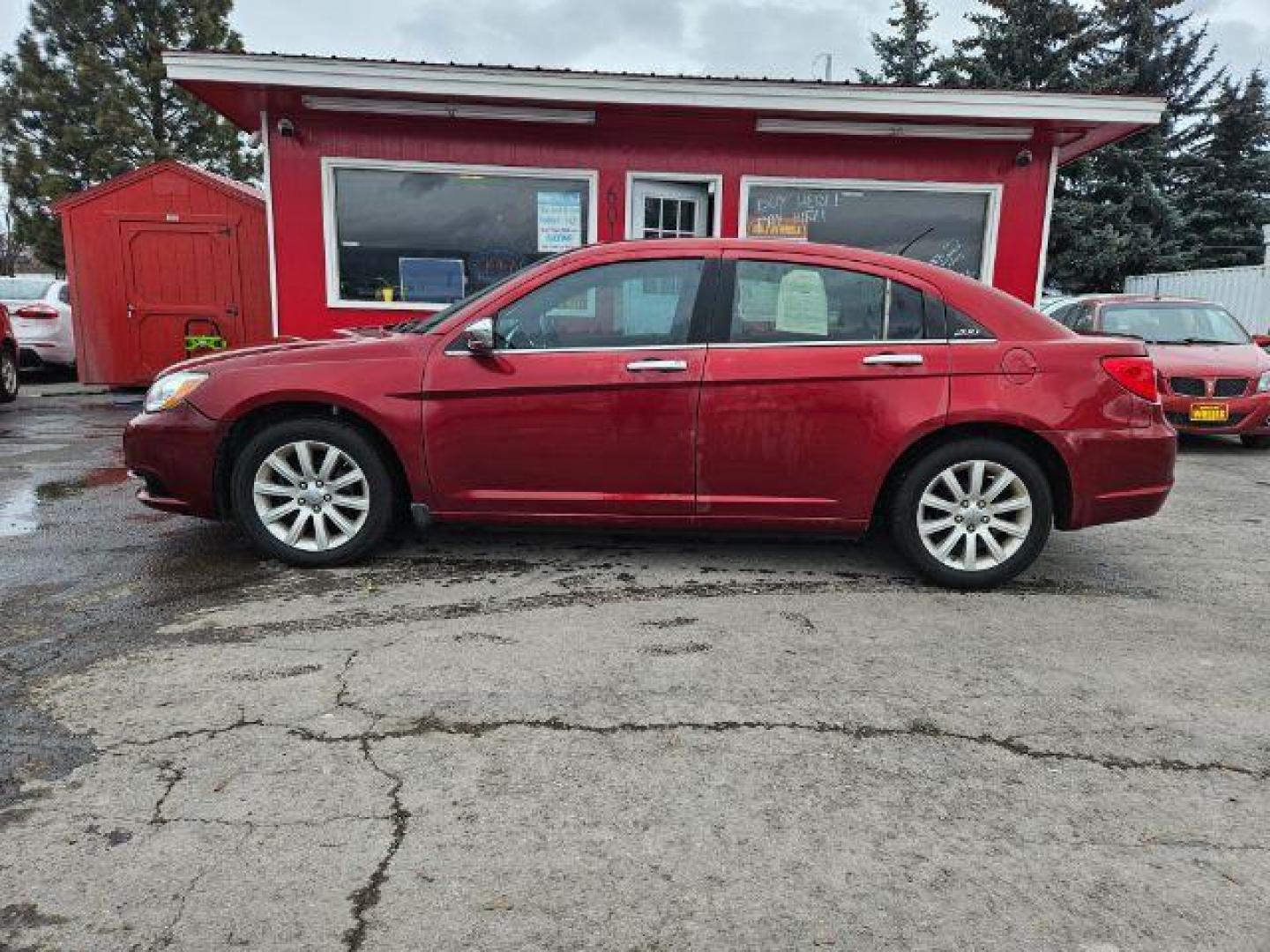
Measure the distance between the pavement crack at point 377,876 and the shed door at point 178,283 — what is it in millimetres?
9304

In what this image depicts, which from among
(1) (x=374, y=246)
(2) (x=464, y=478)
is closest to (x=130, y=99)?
(1) (x=374, y=246)

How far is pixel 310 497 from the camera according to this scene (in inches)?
170

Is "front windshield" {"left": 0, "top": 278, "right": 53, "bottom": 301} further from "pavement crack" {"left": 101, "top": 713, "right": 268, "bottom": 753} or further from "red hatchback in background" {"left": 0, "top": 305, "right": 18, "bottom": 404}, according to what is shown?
"pavement crack" {"left": 101, "top": 713, "right": 268, "bottom": 753}

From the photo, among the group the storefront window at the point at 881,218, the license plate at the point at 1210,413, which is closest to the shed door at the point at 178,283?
the storefront window at the point at 881,218

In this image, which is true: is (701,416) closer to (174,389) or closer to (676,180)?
(174,389)

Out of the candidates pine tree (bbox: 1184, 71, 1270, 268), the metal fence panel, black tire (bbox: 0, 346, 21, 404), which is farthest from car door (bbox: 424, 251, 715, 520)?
pine tree (bbox: 1184, 71, 1270, 268)

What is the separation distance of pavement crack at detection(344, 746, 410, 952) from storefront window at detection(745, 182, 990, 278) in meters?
7.50

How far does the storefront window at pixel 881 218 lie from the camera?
8984mm

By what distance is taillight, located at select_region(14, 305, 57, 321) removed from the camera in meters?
12.1

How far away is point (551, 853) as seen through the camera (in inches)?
85.9

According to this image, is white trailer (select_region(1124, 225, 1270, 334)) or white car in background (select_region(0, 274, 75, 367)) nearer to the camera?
white car in background (select_region(0, 274, 75, 367))

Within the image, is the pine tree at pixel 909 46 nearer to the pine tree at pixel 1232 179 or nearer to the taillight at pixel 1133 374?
the pine tree at pixel 1232 179

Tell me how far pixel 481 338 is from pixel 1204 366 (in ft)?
25.0

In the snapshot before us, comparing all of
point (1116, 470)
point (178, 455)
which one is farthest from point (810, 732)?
point (178, 455)
